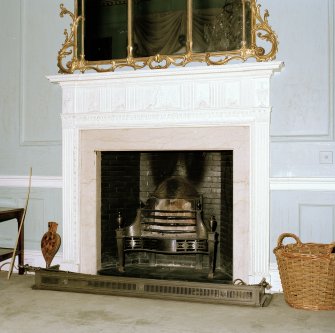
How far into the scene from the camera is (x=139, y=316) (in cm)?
306

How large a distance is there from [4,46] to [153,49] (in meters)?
1.47

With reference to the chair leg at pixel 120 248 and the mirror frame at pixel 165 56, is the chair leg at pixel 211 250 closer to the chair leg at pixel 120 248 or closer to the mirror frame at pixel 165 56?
A: the chair leg at pixel 120 248

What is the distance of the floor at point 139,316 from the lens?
2.84 metres

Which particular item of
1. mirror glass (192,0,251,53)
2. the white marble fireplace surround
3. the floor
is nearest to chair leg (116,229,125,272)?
the white marble fireplace surround


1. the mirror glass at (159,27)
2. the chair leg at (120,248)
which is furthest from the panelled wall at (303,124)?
the chair leg at (120,248)

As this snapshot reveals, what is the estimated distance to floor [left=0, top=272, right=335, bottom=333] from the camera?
2.84 metres

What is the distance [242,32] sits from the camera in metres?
3.69

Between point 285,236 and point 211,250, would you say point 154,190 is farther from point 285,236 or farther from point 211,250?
point 285,236

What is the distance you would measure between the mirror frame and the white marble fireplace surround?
124 mm

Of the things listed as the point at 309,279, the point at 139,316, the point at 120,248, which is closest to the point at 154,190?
the point at 120,248

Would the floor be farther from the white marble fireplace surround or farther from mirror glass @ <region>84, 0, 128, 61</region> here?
mirror glass @ <region>84, 0, 128, 61</region>

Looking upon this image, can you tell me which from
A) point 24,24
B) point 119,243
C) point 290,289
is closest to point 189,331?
point 290,289

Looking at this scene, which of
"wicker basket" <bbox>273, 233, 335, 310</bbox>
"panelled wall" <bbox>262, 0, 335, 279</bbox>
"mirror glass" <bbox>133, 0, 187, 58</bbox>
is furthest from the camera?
"mirror glass" <bbox>133, 0, 187, 58</bbox>

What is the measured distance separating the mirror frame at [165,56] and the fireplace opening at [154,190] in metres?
0.80
